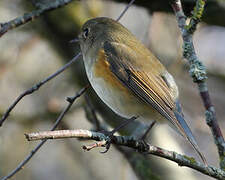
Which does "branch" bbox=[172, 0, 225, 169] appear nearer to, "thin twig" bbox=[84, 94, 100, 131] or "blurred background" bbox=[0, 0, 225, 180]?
"thin twig" bbox=[84, 94, 100, 131]

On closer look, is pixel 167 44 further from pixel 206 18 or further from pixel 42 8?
pixel 42 8

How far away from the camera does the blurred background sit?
354 cm

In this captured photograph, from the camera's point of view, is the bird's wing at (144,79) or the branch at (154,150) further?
the bird's wing at (144,79)

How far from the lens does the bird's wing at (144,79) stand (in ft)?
8.62

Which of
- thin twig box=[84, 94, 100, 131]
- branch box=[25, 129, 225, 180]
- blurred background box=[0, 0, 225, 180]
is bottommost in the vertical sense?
Result: blurred background box=[0, 0, 225, 180]

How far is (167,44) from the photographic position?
4473mm

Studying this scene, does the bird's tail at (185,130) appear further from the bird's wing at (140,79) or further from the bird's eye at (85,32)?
the bird's eye at (85,32)

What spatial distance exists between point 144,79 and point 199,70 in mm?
547

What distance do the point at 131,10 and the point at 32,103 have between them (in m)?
1.68

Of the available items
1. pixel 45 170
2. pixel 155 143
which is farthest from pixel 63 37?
pixel 45 170

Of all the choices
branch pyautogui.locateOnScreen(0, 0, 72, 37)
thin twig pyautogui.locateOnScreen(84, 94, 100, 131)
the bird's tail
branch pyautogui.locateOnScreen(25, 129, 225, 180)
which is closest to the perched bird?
the bird's tail

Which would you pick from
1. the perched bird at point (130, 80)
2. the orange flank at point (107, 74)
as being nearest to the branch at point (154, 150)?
the perched bird at point (130, 80)

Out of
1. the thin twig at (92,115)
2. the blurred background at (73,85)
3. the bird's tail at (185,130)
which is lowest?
the blurred background at (73,85)

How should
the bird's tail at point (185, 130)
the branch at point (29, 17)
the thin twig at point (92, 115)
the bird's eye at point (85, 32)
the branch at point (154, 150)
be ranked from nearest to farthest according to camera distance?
the branch at point (154, 150)
the bird's tail at point (185, 130)
the branch at point (29, 17)
the thin twig at point (92, 115)
the bird's eye at point (85, 32)
